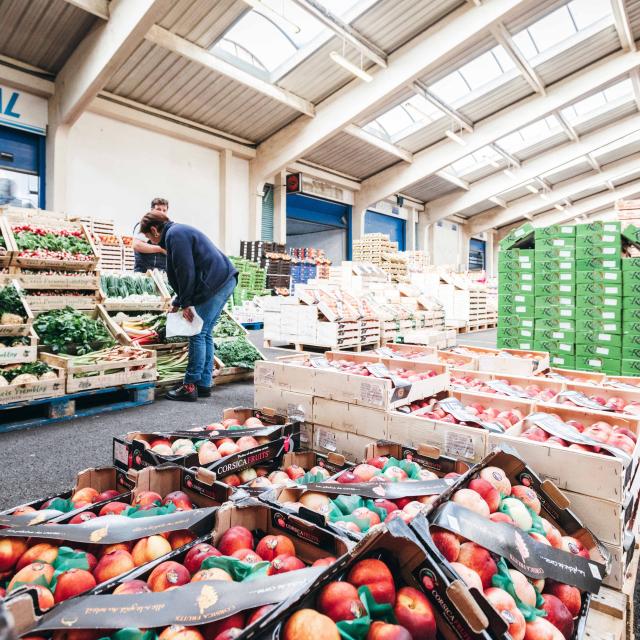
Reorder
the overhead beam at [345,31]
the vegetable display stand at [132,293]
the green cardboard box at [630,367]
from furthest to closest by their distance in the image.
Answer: the overhead beam at [345,31] < the green cardboard box at [630,367] < the vegetable display stand at [132,293]

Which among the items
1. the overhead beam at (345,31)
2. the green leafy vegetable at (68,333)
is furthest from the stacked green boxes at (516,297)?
the overhead beam at (345,31)

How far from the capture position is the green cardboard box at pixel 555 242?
6.14 metres

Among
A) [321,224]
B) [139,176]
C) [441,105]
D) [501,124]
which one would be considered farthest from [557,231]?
[321,224]

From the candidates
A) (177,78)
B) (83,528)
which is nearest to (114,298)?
(83,528)

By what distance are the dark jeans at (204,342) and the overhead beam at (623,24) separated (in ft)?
37.4

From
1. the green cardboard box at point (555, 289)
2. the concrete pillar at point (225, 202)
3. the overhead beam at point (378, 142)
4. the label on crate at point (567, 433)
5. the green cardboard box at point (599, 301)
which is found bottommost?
the label on crate at point (567, 433)

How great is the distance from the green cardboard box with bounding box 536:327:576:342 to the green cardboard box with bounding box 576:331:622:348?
0.09 meters

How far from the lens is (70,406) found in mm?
3857

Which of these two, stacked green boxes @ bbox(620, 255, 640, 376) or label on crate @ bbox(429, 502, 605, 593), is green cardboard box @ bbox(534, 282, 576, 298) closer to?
stacked green boxes @ bbox(620, 255, 640, 376)

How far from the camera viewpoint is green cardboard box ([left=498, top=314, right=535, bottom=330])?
6.52m

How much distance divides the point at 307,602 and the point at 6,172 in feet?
36.4

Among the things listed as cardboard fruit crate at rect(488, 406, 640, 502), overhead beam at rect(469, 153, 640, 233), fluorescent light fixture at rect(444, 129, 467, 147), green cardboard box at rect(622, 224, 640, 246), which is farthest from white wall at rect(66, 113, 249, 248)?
overhead beam at rect(469, 153, 640, 233)

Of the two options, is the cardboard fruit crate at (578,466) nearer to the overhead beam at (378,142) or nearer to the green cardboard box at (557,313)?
the green cardboard box at (557,313)

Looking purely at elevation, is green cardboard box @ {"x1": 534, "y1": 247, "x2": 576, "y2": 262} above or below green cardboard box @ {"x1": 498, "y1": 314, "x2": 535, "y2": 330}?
above
